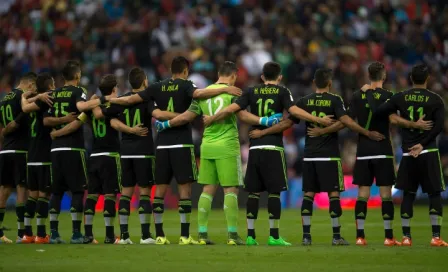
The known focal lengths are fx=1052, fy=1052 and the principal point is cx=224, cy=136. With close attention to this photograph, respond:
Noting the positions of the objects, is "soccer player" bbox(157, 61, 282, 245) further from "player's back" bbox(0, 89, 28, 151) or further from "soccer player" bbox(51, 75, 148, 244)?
"player's back" bbox(0, 89, 28, 151)

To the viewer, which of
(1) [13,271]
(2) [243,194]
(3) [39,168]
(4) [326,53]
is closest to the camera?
(1) [13,271]

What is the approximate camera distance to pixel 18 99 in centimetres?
1822

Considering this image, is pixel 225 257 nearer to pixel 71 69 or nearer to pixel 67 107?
pixel 67 107

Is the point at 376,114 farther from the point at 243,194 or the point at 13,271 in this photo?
the point at 243,194

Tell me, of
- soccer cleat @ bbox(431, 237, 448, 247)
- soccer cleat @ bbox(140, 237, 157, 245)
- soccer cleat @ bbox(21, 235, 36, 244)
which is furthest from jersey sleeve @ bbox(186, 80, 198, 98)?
soccer cleat @ bbox(431, 237, 448, 247)

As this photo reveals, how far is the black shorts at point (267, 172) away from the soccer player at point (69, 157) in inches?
111

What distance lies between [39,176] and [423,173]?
6.38 metres

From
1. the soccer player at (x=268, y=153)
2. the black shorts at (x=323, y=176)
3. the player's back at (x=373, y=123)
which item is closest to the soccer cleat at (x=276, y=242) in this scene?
the soccer player at (x=268, y=153)

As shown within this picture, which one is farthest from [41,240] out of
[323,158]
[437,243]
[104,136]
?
[437,243]

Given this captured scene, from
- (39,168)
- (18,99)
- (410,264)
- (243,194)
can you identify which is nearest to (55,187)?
(39,168)

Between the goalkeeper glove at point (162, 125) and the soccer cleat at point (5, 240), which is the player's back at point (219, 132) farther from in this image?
the soccer cleat at point (5, 240)

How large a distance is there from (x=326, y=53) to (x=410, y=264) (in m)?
19.8

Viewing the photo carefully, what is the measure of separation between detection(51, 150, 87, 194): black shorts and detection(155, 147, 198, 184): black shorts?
142cm

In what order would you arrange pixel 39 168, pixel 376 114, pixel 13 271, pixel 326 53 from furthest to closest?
pixel 326 53, pixel 39 168, pixel 376 114, pixel 13 271
